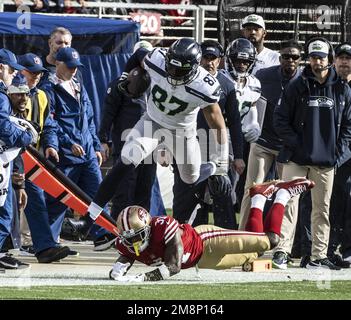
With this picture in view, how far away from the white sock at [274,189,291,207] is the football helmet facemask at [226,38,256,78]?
207cm

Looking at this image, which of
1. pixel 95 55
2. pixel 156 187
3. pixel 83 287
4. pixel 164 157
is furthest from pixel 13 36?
pixel 83 287

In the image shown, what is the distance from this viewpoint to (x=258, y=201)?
1131 centimetres

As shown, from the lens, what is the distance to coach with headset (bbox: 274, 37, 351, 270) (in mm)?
12070

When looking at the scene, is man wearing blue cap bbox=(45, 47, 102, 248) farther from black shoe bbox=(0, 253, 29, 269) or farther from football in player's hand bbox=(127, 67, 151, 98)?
black shoe bbox=(0, 253, 29, 269)

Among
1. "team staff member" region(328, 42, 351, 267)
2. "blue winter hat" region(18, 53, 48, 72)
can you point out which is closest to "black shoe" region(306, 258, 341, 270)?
"team staff member" region(328, 42, 351, 267)

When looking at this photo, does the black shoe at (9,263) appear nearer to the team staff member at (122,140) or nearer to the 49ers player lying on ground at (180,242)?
the 49ers player lying on ground at (180,242)

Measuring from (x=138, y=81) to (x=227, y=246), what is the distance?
2535 millimetres

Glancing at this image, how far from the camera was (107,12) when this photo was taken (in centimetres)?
1902

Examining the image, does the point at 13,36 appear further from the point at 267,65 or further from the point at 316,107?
the point at 316,107

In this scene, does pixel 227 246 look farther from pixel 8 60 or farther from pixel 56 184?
pixel 8 60

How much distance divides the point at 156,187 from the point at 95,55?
→ 1.92m

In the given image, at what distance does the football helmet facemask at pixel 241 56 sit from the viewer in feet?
43.0

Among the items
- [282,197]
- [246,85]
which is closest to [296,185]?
[282,197]

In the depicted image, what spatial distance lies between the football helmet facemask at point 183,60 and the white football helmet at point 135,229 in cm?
156
